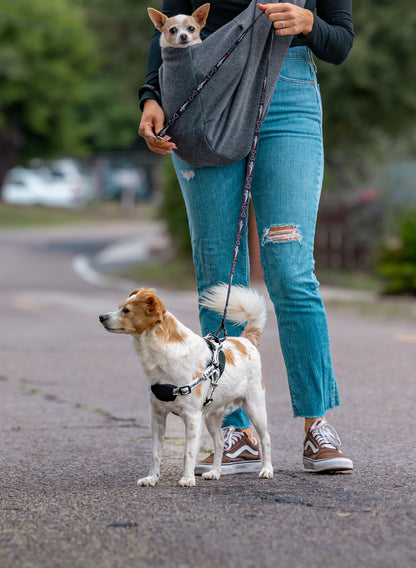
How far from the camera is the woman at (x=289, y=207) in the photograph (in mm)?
3816

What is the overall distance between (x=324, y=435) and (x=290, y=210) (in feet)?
2.79

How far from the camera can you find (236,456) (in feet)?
12.8

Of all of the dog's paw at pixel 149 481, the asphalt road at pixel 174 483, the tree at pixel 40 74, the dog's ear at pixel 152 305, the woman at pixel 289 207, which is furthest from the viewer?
the tree at pixel 40 74

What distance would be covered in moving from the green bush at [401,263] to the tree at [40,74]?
26.9 m

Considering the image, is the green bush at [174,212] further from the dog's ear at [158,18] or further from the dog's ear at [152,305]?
the dog's ear at [152,305]

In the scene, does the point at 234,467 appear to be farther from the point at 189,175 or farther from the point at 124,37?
the point at 124,37

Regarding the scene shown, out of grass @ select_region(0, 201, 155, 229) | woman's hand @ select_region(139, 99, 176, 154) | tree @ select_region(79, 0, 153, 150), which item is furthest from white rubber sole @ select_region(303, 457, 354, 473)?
grass @ select_region(0, 201, 155, 229)

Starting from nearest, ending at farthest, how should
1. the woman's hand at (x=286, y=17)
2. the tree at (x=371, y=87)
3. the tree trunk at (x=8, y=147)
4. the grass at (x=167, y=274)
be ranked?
the woman's hand at (x=286, y=17) < the grass at (x=167, y=274) < the tree at (x=371, y=87) < the tree trunk at (x=8, y=147)

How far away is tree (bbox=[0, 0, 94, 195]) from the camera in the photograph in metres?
40.1

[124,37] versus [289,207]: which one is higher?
[124,37]

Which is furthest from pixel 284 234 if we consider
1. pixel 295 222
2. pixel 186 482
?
pixel 186 482

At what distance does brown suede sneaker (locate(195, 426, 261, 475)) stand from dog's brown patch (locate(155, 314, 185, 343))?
604 mm

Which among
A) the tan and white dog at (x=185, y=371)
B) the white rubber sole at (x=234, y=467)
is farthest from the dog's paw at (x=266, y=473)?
the white rubber sole at (x=234, y=467)

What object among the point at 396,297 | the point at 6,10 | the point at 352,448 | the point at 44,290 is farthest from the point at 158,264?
the point at 6,10
